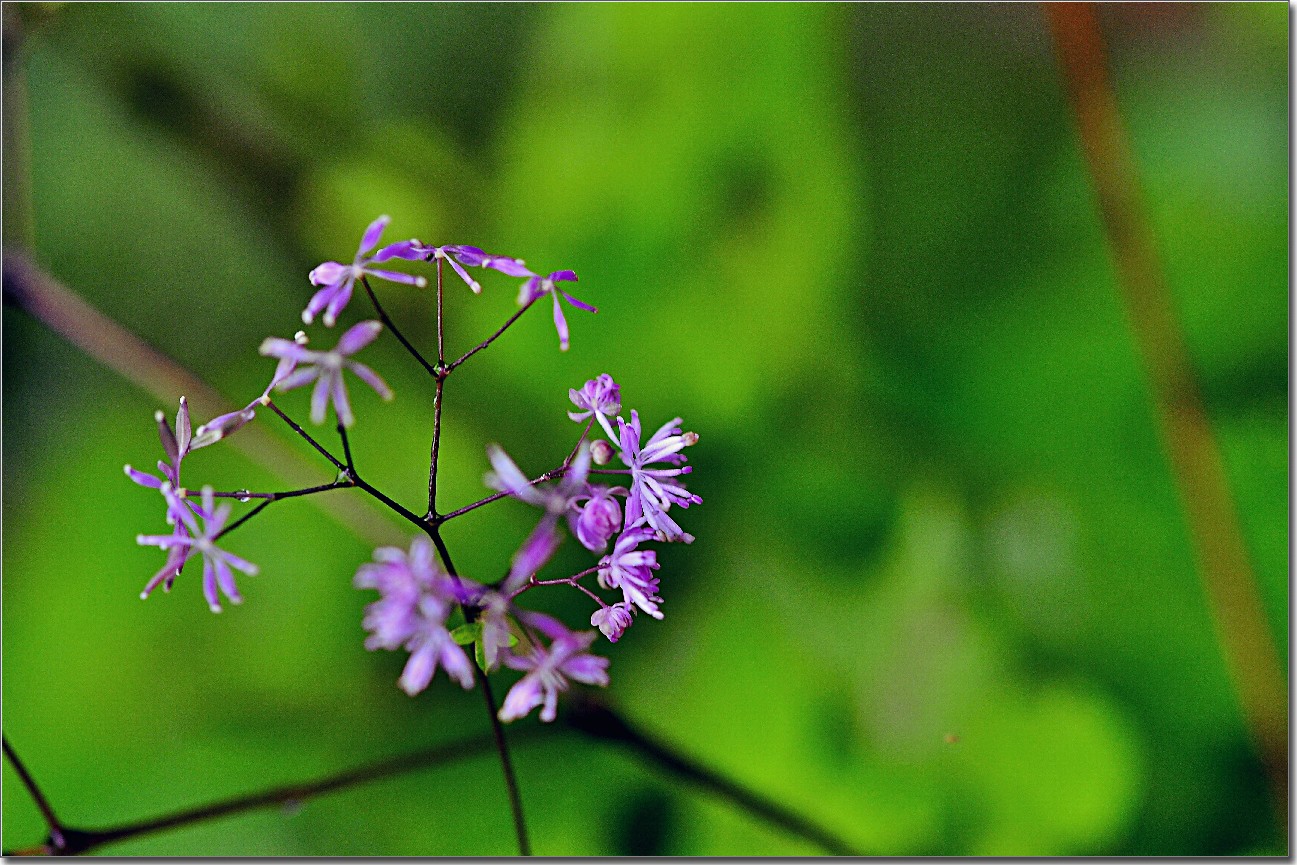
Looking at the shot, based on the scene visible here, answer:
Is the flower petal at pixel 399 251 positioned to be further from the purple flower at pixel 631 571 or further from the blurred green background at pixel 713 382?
the blurred green background at pixel 713 382

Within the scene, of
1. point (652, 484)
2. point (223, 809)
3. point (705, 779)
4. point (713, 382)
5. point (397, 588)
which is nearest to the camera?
point (397, 588)

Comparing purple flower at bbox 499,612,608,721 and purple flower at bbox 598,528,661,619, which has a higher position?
purple flower at bbox 598,528,661,619

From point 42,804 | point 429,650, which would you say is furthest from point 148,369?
point 429,650

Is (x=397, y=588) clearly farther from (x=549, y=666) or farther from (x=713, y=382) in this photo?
(x=713, y=382)

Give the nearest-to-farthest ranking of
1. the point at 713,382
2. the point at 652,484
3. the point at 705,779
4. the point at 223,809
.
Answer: the point at 652,484
the point at 223,809
the point at 705,779
the point at 713,382

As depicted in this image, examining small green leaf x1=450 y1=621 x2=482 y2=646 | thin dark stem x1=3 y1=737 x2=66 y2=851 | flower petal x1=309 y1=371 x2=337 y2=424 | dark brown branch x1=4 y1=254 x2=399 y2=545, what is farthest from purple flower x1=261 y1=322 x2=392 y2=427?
dark brown branch x1=4 y1=254 x2=399 y2=545

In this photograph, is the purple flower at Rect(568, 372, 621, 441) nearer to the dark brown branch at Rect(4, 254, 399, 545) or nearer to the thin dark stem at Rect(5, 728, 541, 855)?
the thin dark stem at Rect(5, 728, 541, 855)

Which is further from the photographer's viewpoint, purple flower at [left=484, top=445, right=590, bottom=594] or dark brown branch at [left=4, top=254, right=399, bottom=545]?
dark brown branch at [left=4, top=254, right=399, bottom=545]

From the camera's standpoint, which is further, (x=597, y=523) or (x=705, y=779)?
(x=705, y=779)
